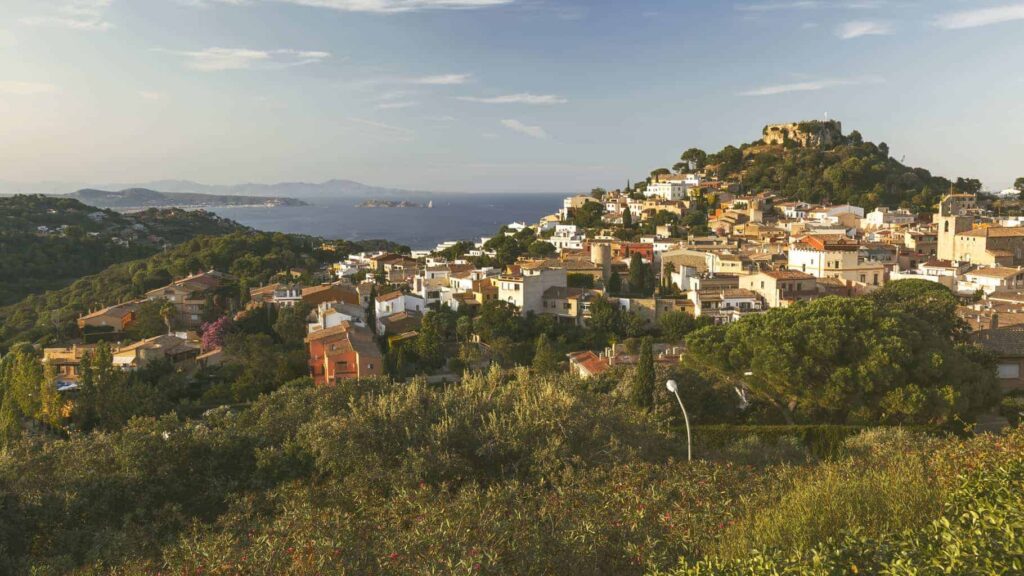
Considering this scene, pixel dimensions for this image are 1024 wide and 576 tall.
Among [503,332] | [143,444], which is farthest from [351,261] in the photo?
[143,444]

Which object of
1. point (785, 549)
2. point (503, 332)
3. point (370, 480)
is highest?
point (785, 549)

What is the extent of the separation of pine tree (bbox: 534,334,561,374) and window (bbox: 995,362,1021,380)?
41.6 feet

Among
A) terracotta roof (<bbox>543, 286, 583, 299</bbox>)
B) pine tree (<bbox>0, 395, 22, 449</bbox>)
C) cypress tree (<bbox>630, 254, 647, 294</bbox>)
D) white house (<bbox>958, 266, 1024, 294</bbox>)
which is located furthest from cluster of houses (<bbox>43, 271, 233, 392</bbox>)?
white house (<bbox>958, 266, 1024, 294</bbox>)

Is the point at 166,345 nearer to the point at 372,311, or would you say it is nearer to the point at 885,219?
the point at 372,311

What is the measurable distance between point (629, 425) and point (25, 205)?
88496 millimetres

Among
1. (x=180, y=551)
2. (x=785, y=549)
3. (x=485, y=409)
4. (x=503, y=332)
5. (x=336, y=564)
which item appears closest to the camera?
(x=785, y=549)

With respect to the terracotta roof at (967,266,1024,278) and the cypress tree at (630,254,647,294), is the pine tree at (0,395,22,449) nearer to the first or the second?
the cypress tree at (630,254,647,294)

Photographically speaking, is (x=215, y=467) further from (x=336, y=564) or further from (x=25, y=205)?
(x=25, y=205)

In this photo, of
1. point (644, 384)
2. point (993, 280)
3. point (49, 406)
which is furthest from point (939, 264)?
point (49, 406)

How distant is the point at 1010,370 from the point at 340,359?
20412 mm

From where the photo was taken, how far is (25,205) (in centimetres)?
7862

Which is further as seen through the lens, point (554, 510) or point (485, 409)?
point (485, 409)

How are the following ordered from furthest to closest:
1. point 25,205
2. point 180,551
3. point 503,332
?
point 25,205 → point 503,332 → point 180,551

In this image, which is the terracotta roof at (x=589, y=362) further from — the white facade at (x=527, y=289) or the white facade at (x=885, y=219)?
the white facade at (x=885, y=219)
